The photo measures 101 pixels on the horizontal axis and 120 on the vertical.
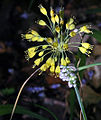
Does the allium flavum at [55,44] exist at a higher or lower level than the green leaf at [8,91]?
higher

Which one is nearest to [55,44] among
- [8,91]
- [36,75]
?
[36,75]

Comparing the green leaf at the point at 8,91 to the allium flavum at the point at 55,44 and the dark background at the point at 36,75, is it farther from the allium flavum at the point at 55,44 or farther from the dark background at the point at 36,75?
the allium flavum at the point at 55,44

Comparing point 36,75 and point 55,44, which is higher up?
point 55,44

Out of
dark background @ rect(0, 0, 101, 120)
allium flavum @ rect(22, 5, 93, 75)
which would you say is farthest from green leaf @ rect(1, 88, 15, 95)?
allium flavum @ rect(22, 5, 93, 75)

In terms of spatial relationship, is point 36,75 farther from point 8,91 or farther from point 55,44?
point 55,44

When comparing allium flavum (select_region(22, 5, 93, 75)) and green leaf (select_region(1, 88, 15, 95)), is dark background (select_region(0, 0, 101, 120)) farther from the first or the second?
allium flavum (select_region(22, 5, 93, 75))

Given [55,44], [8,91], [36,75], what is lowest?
[8,91]

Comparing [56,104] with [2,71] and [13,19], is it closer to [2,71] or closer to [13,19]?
[2,71]

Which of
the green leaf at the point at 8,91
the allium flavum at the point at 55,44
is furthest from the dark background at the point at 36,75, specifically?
the allium flavum at the point at 55,44

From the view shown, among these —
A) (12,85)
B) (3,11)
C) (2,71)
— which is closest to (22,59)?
(2,71)

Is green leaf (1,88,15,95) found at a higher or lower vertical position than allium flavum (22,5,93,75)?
lower

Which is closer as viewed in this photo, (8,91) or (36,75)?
(36,75)

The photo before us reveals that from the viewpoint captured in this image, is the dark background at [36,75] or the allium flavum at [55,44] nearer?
the allium flavum at [55,44]
